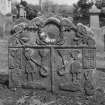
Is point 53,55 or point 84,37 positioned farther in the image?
point 53,55

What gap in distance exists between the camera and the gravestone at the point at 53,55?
5297 mm

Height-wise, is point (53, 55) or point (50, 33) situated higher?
point (50, 33)

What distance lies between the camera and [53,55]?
539 centimetres

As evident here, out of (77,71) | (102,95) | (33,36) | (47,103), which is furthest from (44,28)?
(102,95)

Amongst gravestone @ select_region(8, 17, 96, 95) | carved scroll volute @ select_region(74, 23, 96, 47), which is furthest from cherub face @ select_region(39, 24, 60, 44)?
carved scroll volute @ select_region(74, 23, 96, 47)

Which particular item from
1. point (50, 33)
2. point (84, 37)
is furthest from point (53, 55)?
point (84, 37)

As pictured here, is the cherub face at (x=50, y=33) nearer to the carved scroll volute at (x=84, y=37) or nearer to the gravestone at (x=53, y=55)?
the gravestone at (x=53, y=55)

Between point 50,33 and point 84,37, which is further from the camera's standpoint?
point 50,33

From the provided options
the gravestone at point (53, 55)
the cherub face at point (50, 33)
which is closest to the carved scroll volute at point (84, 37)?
the gravestone at point (53, 55)

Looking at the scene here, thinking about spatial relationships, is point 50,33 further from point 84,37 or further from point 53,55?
point 84,37

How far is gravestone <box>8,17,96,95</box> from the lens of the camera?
530 centimetres

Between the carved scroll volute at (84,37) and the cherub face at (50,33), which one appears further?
the cherub face at (50,33)

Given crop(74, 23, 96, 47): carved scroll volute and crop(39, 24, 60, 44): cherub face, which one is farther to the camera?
crop(39, 24, 60, 44): cherub face

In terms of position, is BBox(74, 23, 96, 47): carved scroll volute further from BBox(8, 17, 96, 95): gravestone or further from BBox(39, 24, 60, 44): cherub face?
BBox(39, 24, 60, 44): cherub face
